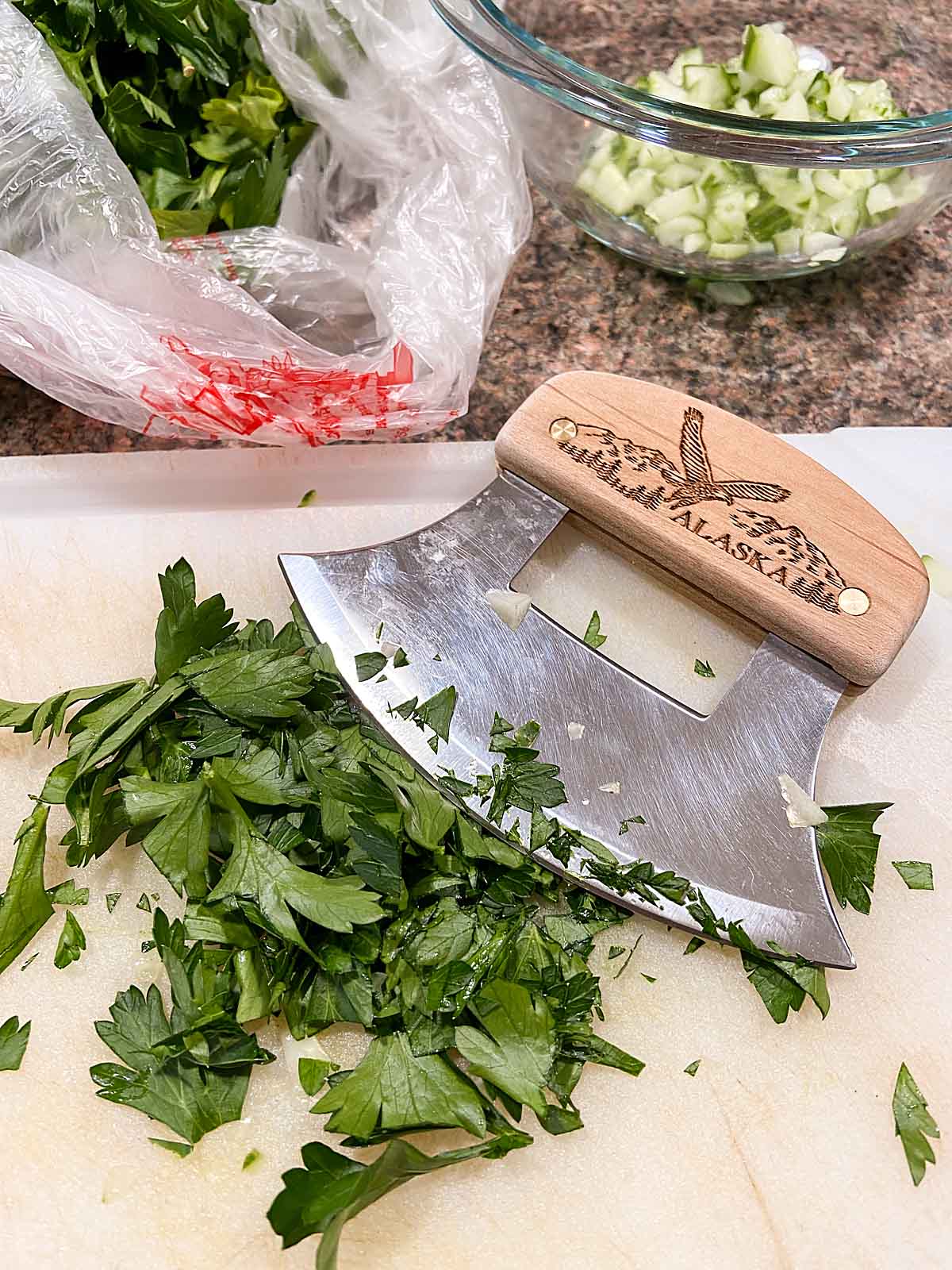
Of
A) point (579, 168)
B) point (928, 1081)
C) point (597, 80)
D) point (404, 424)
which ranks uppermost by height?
point (597, 80)

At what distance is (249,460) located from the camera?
1390 mm

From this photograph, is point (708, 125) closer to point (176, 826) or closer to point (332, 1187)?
point (176, 826)

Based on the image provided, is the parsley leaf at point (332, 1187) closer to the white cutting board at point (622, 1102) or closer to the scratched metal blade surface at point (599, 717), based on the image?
the white cutting board at point (622, 1102)

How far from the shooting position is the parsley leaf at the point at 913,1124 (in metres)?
1.03

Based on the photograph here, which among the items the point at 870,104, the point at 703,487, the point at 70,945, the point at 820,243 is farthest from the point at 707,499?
the point at 70,945

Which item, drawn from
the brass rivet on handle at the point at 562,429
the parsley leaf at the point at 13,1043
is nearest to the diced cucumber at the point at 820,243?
the brass rivet on handle at the point at 562,429

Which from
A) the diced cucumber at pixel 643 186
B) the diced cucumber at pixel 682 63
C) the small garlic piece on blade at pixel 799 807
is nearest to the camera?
the small garlic piece on blade at pixel 799 807

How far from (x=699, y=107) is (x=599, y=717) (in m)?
0.82

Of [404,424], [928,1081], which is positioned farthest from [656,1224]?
[404,424]

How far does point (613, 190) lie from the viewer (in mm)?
1496

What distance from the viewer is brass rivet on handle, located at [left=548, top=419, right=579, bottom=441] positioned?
1259 mm

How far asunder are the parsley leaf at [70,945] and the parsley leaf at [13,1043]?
65 mm

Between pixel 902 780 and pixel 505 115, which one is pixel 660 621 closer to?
pixel 902 780

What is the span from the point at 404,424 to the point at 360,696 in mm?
363
